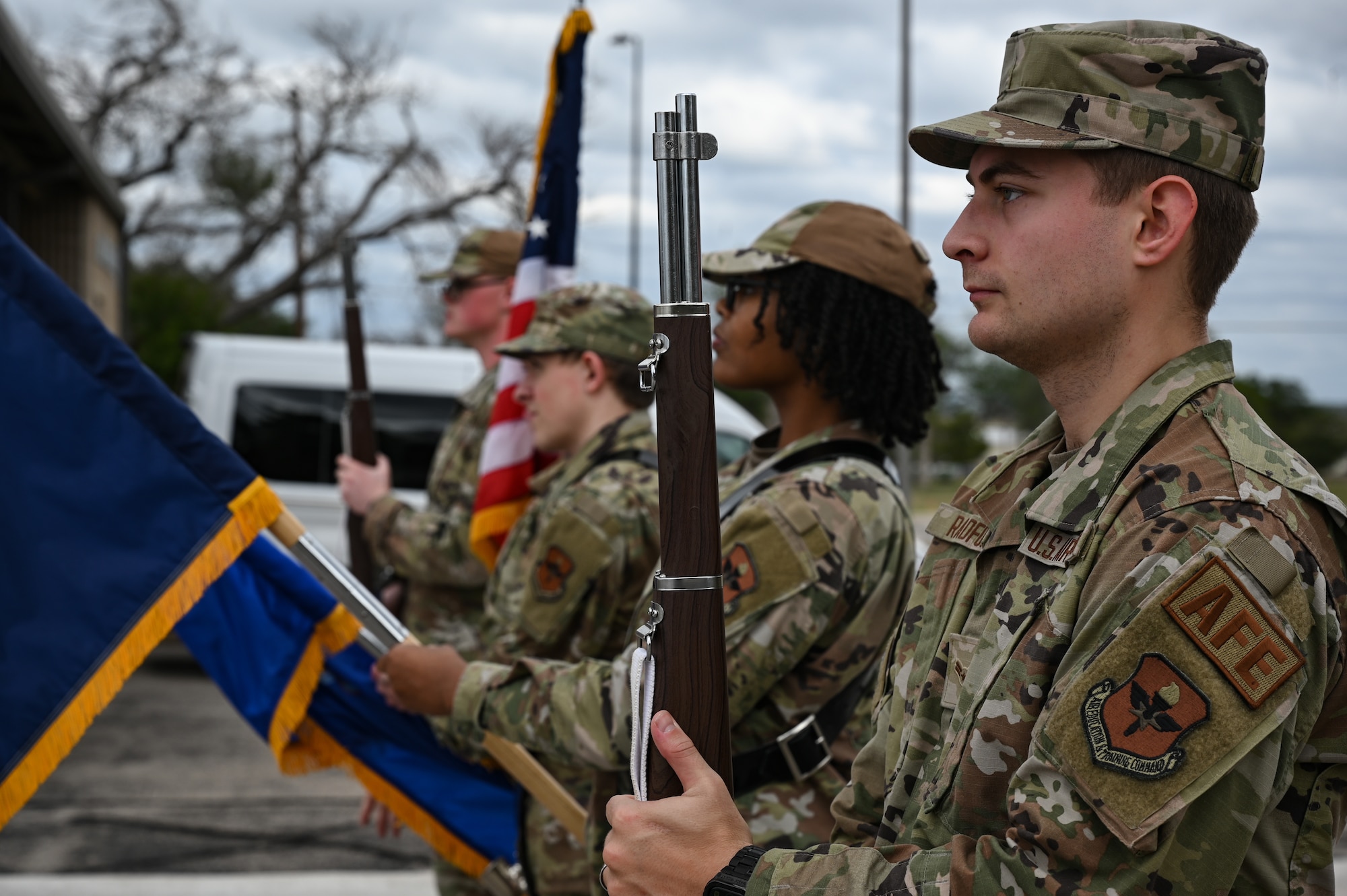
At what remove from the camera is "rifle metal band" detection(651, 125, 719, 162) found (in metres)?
1.52

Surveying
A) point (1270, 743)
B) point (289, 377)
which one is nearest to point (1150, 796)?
point (1270, 743)

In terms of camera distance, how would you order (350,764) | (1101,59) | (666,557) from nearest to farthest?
(1101,59) → (666,557) → (350,764)

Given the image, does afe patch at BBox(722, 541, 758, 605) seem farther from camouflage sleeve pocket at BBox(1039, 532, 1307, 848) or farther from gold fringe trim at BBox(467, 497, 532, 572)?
gold fringe trim at BBox(467, 497, 532, 572)

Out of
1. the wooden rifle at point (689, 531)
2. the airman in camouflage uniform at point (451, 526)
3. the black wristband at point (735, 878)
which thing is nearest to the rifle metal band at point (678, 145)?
the wooden rifle at point (689, 531)

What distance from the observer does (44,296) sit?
9.25 feet

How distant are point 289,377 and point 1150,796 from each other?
28.3 ft

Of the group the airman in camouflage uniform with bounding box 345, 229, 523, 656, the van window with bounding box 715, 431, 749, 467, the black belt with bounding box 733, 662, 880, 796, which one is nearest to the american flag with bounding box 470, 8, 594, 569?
the airman in camouflage uniform with bounding box 345, 229, 523, 656

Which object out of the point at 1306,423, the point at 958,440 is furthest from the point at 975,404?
the point at 1306,423

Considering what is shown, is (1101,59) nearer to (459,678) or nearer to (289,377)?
(459,678)

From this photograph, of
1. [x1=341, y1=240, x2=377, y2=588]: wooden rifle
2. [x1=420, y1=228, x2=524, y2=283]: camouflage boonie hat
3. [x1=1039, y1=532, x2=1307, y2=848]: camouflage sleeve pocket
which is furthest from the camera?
[x1=341, y1=240, x2=377, y2=588]: wooden rifle

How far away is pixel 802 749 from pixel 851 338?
77 cm

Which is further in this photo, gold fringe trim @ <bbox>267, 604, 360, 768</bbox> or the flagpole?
gold fringe trim @ <bbox>267, 604, 360, 768</bbox>

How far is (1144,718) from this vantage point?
46.4 inches

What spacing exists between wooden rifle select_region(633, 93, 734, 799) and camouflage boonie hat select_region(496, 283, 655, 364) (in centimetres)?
146
